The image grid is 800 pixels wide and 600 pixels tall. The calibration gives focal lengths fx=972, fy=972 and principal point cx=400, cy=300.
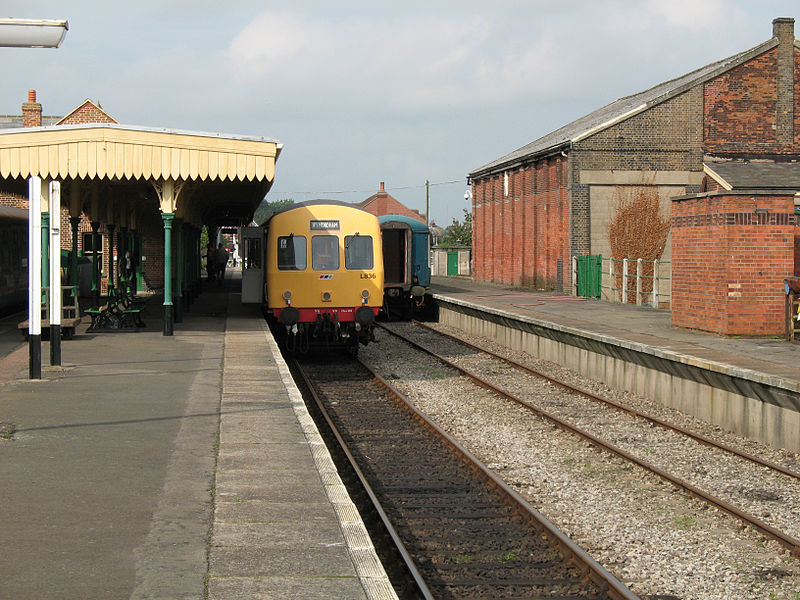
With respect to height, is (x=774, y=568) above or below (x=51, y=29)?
below

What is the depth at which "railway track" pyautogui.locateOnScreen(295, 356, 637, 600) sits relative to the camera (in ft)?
19.7

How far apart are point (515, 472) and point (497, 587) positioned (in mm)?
3287

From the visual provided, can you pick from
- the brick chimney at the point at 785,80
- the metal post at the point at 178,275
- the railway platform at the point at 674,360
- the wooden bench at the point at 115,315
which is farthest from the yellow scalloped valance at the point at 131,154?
the brick chimney at the point at 785,80

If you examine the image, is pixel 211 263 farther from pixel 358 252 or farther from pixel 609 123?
pixel 358 252

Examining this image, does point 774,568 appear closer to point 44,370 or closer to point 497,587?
point 497,587

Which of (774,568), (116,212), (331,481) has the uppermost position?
(116,212)

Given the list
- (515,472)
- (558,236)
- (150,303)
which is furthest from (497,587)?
(558,236)

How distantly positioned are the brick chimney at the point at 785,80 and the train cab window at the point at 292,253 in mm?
20849

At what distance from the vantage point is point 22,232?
2770cm

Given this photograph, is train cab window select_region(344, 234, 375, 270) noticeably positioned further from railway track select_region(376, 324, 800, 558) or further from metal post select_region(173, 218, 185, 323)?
metal post select_region(173, 218, 185, 323)

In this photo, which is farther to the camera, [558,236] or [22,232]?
[558,236]

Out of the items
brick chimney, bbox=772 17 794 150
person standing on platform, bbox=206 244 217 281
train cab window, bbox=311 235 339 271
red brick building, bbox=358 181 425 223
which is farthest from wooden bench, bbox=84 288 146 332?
red brick building, bbox=358 181 425 223

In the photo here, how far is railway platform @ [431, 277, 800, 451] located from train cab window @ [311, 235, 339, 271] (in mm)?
4281

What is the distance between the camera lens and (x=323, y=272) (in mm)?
17391
